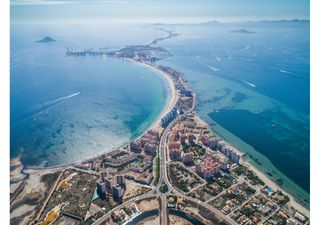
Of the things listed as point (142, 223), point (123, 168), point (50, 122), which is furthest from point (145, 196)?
point (50, 122)

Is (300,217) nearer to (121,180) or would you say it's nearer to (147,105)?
(121,180)

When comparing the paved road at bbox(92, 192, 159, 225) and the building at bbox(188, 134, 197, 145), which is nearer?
the paved road at bbox(92, 192, 159, 225)

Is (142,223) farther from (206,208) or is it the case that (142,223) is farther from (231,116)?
(231,116)

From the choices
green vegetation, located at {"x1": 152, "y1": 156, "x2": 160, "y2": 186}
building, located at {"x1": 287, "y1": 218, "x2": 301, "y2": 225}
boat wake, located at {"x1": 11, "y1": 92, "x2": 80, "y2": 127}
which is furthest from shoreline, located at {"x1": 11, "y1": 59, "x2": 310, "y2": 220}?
boat wake, located at {"x1": 11, "y1": 92, "x2": 80, "y2": 127}

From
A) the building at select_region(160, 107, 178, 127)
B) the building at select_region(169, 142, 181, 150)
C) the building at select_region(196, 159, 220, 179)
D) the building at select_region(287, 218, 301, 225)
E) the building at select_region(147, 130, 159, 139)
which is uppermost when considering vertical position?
the building at select_region(160, 107, 178, 127)

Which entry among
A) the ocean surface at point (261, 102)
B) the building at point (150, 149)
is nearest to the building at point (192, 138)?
Result: the ocean surface at point (261, 102)

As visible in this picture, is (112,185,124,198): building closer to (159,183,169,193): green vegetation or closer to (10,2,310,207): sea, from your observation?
(159,183,169,193): green vegetation
